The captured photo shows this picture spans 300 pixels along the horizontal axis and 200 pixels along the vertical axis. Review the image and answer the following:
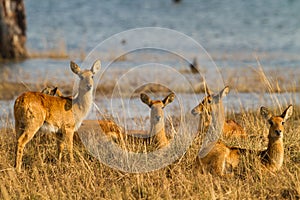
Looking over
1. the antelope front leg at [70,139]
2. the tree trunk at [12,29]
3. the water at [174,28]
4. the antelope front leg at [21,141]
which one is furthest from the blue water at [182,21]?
the antelope front leg at [21,141]

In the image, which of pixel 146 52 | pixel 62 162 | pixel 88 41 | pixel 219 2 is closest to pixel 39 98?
pixel 62 162

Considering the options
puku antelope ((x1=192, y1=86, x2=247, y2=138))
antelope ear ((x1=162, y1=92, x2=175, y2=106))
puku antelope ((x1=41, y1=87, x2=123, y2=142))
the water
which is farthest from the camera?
the water

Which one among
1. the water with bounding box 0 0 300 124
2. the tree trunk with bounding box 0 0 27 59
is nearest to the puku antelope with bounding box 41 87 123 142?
the water with bounding box 0 0 300 124

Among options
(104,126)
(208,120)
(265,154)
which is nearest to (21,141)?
(104,126)

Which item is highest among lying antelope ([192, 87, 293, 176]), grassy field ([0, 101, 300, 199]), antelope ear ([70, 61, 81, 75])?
antelope ear ([70, 61, 81, 75])

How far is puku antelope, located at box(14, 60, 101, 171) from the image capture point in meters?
7.60

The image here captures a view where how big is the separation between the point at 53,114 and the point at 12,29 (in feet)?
42.2

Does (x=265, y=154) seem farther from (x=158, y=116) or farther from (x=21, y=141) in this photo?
(x=21, y=141)

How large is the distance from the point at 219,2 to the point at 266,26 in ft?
34.1

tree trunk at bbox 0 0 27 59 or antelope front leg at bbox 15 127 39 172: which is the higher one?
tree trunk at bbox 0 0 27 59

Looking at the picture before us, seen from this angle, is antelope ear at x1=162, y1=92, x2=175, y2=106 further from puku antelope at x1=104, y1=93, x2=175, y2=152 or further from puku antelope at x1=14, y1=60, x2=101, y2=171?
puku antelope at x1=14, y1=60, x2=101, y2=171

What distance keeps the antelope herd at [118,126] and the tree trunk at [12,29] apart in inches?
465

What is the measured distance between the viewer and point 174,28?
93.2ft

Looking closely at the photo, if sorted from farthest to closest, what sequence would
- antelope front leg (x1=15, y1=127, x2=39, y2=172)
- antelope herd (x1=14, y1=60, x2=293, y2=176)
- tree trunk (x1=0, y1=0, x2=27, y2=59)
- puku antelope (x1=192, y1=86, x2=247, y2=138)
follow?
tree trunk (x1=0, y1=0, x2=27, y2=59), puku antelope (x1=192, y1=86, x2=247, y2=138), antelope front leg (x1=15, y1=127, x2=39, y2=172), antelope herd (x1=14, y1=60, x2=293, y2=176)
